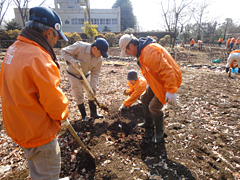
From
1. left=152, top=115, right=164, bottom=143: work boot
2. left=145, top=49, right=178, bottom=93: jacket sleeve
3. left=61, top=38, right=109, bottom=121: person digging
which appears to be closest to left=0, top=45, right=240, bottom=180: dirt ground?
left=152, top=115, right=164, bottom=143: work boot

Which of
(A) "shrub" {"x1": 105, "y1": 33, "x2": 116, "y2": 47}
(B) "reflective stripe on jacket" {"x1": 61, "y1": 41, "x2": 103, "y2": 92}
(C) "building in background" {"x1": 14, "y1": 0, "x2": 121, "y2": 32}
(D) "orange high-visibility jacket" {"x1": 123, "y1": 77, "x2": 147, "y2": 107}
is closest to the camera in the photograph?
(B) "reflective stripe on jacket" {"x1": 61, "y1": 41, "x2": 103, "y2": 92}

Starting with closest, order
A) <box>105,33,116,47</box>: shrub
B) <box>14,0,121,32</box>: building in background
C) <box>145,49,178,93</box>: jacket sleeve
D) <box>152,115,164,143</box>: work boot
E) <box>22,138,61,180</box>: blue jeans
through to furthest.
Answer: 1. <box>22,138,61,180</box>: blue jeans
2. <box>145,49,178,93</box>: jacket sleeve
3. <box>152,115,164,143</box>: work boot
4. <box>105,33,116,47</box>: shrub
5. <box>14,0,121,32</box>: building in background

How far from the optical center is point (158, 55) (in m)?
2.37

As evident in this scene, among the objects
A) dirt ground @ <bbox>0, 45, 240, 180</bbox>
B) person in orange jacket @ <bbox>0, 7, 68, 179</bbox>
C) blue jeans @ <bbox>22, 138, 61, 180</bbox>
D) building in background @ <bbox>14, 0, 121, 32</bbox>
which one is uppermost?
building in background @ <bbox>14, 0, 121, 32</bbox>

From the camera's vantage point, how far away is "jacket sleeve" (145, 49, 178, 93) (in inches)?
91.8

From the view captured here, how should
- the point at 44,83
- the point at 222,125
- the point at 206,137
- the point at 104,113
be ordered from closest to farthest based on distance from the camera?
the point at 44,83
the point at 206,137
the point at 222,125
the point at 104,113

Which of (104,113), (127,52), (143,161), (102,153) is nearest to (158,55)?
(127,52)

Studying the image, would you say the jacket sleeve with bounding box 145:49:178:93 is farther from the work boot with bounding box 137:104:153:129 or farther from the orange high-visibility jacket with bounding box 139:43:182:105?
the work boot with bounding box 137:104:153:129

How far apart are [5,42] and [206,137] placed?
23.3m

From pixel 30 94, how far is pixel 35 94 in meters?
0.06

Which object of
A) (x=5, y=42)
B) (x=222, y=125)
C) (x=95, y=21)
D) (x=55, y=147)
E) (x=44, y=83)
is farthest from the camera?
(x=95, y=21)

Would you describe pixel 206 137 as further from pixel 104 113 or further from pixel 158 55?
pixel 104 113

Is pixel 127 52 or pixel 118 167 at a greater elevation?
pixel 127 52

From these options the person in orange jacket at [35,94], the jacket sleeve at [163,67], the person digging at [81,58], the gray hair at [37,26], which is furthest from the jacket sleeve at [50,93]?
the person digging at [81,58]
